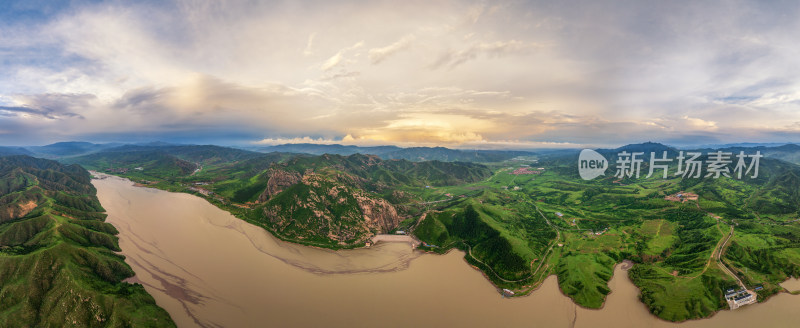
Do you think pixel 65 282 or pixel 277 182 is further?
pixel 277 182

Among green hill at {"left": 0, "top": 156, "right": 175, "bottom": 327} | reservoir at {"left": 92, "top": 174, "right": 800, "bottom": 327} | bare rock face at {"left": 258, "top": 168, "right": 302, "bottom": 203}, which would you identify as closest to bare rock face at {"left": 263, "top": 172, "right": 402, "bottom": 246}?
reservoir at {"left": 92, "top": 174, "right": 800, "bottom": 327}

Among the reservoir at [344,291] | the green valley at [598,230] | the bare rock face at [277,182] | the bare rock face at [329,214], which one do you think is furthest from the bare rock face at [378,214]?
the bare rock face at [277,182]

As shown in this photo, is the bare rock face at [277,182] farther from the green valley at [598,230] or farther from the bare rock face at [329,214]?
the bare rock face at [329,214]

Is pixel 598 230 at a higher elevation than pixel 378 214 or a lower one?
lower

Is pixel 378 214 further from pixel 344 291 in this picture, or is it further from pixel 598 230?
pixel 598 230

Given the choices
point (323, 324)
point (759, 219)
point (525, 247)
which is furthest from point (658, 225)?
point (323, 324)

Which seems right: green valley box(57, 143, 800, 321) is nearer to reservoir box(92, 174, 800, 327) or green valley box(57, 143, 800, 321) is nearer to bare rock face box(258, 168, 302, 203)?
bare rock face box(258, 168, 302, 203)

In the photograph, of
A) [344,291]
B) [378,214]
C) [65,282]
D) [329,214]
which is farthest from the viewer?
[378,214]

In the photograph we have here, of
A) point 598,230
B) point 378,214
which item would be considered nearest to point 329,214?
point 378,214
